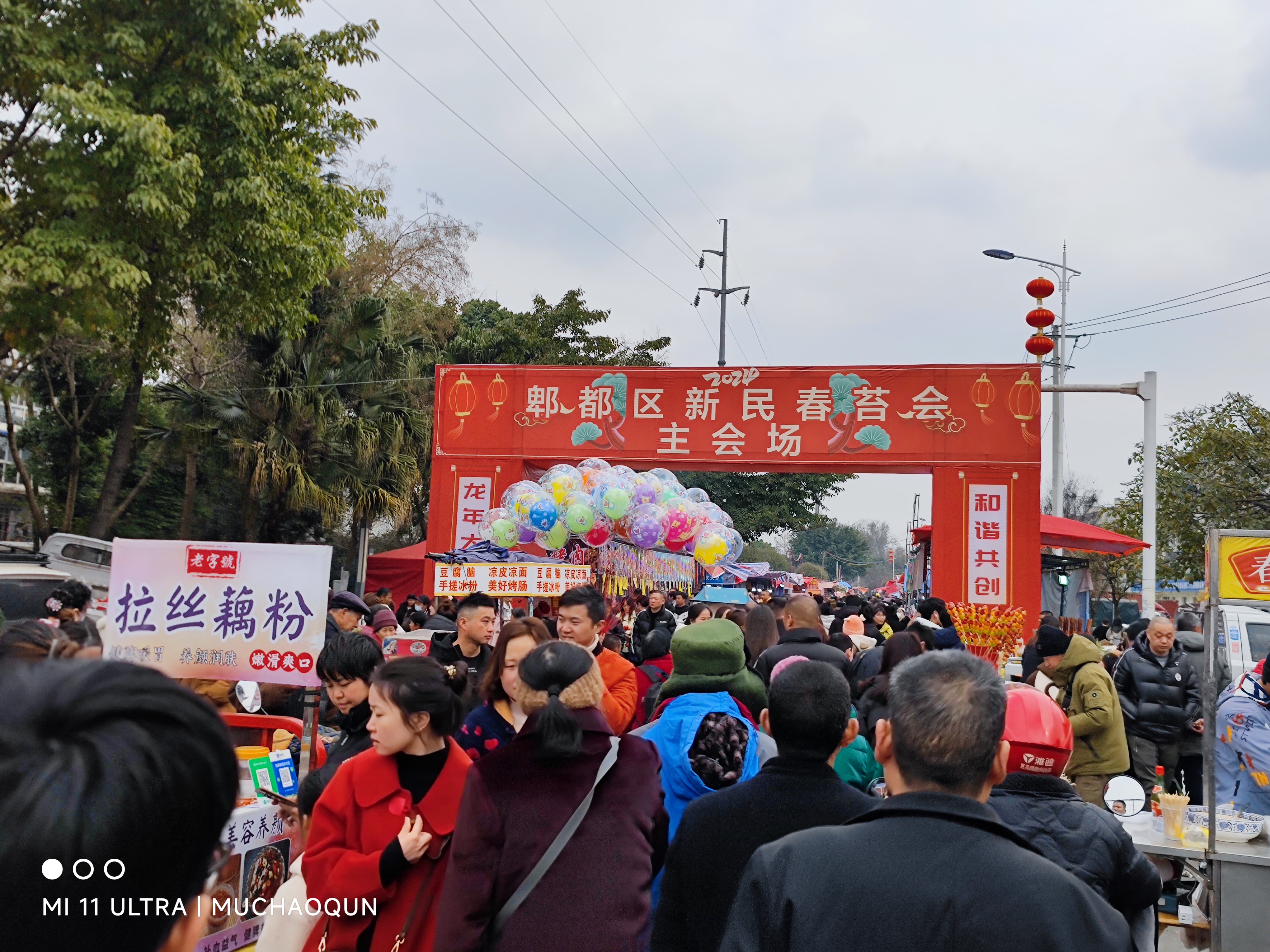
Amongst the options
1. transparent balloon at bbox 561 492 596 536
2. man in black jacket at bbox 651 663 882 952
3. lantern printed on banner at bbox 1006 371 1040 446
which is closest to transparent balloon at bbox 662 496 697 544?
transparent balloon at bbox 561 492 596 536

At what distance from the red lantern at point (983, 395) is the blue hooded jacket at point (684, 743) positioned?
1325 centimetres

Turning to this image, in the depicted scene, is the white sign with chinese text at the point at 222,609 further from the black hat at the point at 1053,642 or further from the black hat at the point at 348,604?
the black hat at the point at 1053,642

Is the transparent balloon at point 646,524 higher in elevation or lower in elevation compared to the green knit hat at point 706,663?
higher

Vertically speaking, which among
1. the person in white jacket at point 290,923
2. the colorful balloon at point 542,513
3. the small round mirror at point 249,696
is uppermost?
the colorful balloon at point 542,513

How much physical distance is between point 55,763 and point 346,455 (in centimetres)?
1893

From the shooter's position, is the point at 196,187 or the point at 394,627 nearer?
the point at 394,627

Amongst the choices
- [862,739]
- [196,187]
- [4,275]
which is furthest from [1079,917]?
[4,275]

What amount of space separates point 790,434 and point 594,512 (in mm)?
5063

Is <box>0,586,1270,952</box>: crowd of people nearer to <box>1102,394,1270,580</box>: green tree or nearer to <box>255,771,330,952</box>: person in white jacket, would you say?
<box>255,771,330,952</box>: person in white jacket

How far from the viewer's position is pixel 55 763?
1096mm

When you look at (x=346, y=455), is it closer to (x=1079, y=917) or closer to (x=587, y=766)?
(x=587, y=766)

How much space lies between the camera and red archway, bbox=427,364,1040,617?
15.8 m

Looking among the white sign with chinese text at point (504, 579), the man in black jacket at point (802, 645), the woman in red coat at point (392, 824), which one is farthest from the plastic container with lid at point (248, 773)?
the white sign with chinese text at point (504, 579)

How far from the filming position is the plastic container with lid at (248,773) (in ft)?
13.8
